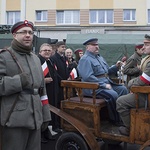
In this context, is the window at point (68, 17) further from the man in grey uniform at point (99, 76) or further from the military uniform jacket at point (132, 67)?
the man in grey uniform at point (99, 76)

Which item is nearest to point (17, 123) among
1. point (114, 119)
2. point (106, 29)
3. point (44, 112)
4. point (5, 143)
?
point (5, 143)

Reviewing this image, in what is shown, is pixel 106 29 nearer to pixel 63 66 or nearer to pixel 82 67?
pixel 63 66

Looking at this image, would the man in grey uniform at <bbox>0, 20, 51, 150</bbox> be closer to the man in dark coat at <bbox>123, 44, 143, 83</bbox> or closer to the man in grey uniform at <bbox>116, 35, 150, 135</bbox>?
the man in grey uniform at <bbox>116, 35, 150, 135</bbox>

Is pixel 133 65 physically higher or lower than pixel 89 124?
higher

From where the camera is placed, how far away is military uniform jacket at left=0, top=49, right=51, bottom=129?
2820 mm

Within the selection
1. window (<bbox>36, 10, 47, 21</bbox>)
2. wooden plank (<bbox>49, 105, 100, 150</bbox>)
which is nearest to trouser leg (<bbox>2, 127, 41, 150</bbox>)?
wooden plank (<bbox>49, 105, 100, 150</bbox>)

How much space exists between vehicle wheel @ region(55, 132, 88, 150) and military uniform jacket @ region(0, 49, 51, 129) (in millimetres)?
1304

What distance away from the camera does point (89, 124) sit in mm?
4328

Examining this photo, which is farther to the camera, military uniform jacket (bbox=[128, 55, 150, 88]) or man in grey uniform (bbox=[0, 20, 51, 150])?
military uniform jacket (bbox=[128, 55, 150, 88])

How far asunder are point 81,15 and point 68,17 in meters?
1.07

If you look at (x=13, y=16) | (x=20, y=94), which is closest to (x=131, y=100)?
(x=20, y=94)

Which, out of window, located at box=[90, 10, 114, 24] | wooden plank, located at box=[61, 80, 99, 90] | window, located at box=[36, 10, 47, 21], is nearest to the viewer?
wooden plank, located at box=[61, 80, 99, 90]

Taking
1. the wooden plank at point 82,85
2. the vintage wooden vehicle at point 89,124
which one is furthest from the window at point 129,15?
the wooden plank at point 82,85

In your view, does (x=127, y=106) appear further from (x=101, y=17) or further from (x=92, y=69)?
(x=101, y=17)
